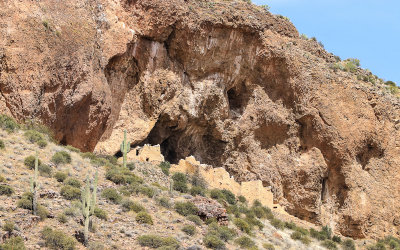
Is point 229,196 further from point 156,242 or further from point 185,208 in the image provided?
point 156,242

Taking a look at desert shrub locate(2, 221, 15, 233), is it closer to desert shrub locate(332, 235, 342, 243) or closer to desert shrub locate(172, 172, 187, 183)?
desert shrub locate(172, 172, 187, 183)

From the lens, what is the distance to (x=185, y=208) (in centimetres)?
2797

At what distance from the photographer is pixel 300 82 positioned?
126 feet

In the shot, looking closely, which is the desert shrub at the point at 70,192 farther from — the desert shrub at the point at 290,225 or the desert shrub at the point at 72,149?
the desert shrub at the point at 290,225

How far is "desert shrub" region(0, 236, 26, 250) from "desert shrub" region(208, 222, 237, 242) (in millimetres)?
8726

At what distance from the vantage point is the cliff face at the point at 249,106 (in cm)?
3503

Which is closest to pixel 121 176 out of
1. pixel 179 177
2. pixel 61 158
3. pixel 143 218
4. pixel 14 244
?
pixel 61 158

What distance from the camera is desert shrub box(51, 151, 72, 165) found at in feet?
91.0

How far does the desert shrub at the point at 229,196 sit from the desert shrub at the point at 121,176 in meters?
5.10

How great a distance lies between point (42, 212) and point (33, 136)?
6717 mm

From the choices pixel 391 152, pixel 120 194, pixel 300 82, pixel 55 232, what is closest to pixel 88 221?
pixel 55 232

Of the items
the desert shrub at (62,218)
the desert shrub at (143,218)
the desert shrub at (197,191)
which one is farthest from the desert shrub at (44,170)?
the desert shrub at (197,191)

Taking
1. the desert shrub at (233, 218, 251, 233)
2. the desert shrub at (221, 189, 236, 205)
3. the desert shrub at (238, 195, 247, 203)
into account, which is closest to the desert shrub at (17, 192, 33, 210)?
the desert shrub at (233, 218, 251, 233)

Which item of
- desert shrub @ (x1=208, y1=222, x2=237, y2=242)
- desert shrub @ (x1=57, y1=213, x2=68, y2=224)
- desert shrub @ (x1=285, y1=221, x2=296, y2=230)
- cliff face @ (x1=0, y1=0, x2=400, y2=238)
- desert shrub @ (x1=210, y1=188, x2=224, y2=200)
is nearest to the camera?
desert shrub @ (x1=57, y1=213, x2=68, y2=224)
